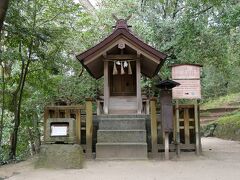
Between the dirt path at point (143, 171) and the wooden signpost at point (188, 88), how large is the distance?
848 mm

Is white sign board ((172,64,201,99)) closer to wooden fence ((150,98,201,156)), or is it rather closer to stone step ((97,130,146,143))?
wooden fence ((150,98,201,156))

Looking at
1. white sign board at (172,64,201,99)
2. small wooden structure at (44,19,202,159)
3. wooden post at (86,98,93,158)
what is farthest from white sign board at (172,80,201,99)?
wooden post at (86,98,93,158)

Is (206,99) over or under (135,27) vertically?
under

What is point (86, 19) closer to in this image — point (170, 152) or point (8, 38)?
point (8, 38)

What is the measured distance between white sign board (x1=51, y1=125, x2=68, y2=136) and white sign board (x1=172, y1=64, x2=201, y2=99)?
Result: 130 inches

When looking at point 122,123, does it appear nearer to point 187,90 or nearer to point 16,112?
point 187,90

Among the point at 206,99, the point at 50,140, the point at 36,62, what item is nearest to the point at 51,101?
the point at 36,62

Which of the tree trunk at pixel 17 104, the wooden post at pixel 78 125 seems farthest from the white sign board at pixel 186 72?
the tree trunk at pixel 17 104

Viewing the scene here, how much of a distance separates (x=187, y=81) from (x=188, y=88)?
21 cm

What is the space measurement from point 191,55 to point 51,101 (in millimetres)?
5846

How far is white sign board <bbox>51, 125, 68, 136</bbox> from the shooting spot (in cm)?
809

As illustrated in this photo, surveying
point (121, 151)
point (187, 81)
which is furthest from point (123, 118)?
point (187, 81)

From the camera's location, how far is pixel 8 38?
9.69 metres

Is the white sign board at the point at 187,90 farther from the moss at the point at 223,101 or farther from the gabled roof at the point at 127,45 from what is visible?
the moss at the point at 223,101
